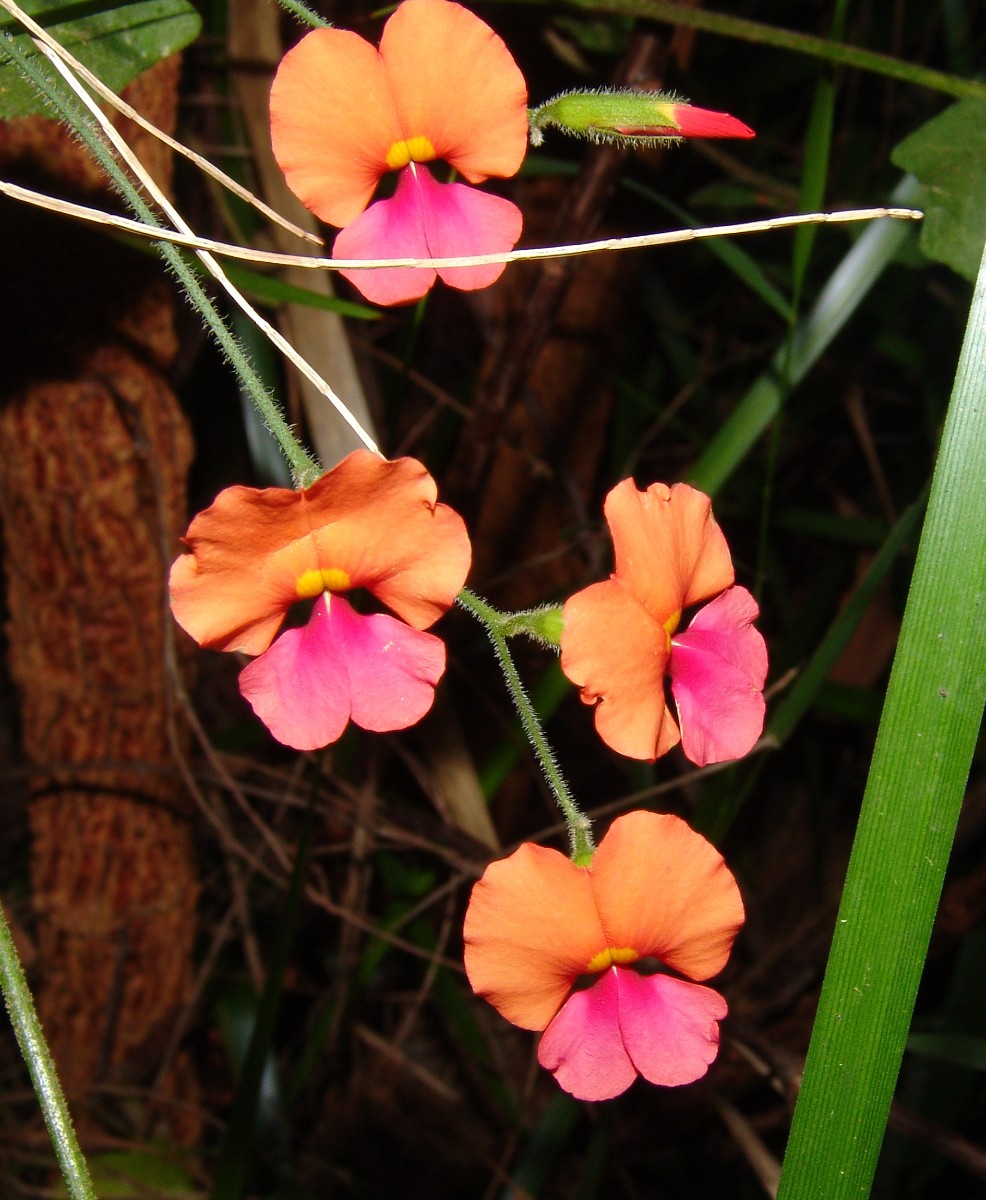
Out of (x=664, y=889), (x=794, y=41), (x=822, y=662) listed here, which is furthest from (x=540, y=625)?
(x=794, y=41)

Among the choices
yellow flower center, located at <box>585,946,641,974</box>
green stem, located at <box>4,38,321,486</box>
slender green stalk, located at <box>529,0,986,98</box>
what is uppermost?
slender green stalk, located at <box>529,0,986,98</box>

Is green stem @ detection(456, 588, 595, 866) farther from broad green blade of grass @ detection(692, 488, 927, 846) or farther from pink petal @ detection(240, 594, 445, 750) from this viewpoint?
broad green blade of grass @ detection(692, 488, 927, 846)

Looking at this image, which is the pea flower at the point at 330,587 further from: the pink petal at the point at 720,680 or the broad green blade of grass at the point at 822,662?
the broad green blade of grass at the point at 822,662

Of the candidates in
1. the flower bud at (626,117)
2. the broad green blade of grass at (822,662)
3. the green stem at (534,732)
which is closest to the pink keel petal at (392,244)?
the flower bud at (626,117)

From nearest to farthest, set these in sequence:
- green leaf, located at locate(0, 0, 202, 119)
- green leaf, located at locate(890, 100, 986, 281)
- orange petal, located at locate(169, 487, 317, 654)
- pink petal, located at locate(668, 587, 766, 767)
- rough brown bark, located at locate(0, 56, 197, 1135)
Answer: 1. orange petal, located at locate(169, 487, 317, 654)
2. pink petal, located at locate(668, 587, 766, 767)
3. green leaf, located at locate(0, 0, 202, 119)
4. green leaf, located at locate(890, 100, 986, 281)
5. rough brown bark, located at locate(0, 56, 197, 1135)

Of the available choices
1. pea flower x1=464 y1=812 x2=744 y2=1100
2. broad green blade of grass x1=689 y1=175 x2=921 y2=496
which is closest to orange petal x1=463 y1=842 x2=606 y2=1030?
pea flower x1=464 y1=812 x2=744 y2=1100

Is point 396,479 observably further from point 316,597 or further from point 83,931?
point 83,931

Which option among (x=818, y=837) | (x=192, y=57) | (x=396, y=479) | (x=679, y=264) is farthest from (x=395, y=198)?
(x=818, y=837)
